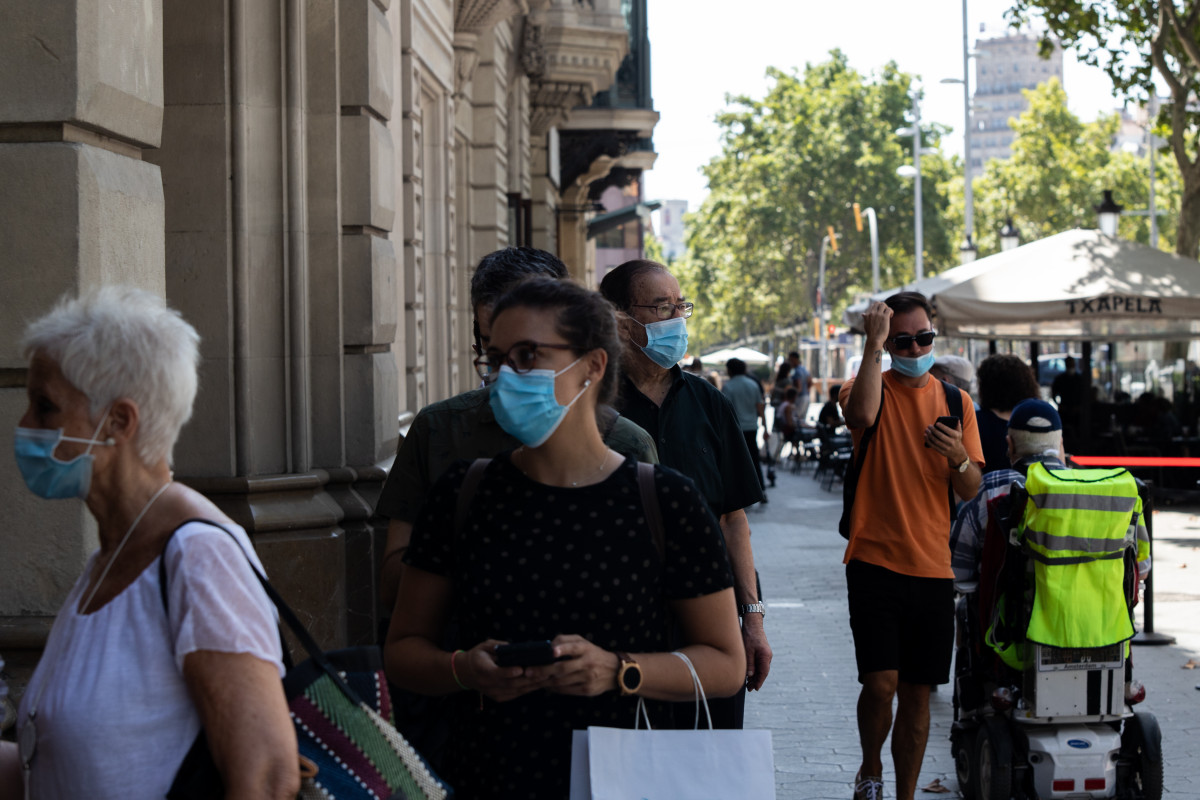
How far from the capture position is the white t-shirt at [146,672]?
2135mm

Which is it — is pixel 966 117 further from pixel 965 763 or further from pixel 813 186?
pixel 965 763

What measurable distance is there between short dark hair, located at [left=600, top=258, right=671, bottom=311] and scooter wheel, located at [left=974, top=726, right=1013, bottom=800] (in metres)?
2.35

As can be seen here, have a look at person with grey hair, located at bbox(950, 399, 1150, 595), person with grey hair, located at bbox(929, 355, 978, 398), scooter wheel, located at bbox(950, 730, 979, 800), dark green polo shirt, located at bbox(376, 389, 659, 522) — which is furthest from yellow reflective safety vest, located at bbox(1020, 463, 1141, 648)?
person with grey hair, located at bbox(929, 355, 978, 398)

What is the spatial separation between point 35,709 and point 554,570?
0.93 m

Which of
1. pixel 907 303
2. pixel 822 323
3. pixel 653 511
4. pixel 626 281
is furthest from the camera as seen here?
pixel 822 323

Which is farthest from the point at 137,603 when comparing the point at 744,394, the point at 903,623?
the point at 744,394

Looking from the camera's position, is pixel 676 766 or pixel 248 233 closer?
pixel 676 766

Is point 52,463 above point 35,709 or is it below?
above

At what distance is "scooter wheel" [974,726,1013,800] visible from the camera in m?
5.44

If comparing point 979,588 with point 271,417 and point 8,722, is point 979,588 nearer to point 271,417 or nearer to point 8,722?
point 271,417

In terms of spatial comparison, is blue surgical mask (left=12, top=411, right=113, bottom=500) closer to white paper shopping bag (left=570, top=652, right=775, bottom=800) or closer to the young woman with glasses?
the young woman with glasses

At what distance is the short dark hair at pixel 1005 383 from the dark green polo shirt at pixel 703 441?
9.50 feet

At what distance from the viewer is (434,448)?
3.76 meters

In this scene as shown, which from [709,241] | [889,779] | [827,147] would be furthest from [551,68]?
[709,241]
